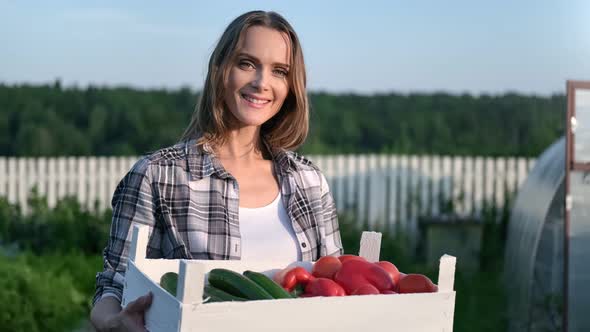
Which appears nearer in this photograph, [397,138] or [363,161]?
[363,161]

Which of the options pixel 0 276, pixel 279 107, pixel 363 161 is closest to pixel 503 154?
pixel 363 161

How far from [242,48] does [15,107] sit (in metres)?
14.8

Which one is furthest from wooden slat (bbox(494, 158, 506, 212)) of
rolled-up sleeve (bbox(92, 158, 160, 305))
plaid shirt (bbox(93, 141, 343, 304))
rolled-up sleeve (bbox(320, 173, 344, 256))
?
rolled-up sleeve (bbox(92, 158, 160, 305))

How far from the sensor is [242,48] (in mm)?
2459

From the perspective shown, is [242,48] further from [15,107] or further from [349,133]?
[349,133]

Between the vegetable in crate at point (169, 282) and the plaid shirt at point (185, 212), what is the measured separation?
319 millimetres

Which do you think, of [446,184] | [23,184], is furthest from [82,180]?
[446,184]

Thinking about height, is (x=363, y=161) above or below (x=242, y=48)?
below

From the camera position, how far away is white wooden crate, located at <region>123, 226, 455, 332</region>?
1.67 m

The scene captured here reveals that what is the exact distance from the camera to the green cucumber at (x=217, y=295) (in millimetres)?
1860

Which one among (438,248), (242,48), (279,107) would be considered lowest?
(438,248)

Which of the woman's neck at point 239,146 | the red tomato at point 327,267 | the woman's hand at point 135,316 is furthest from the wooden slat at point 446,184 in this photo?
the woman's hand at point 135,316

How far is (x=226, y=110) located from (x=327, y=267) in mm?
724

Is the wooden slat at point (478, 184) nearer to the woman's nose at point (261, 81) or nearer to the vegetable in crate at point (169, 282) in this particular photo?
the woman's nose at point (261, 81)
